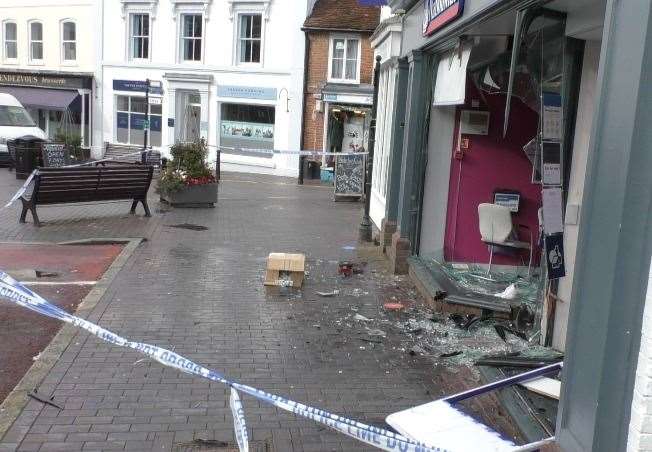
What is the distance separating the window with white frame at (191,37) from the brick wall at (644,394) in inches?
971

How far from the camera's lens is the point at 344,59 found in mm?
23547

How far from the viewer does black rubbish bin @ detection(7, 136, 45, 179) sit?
18016mm

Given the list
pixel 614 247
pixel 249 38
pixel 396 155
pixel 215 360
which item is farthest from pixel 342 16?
pixel 614 247

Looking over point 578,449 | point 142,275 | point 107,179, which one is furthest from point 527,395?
point 107,179

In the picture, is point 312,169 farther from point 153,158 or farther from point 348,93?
point 153,158

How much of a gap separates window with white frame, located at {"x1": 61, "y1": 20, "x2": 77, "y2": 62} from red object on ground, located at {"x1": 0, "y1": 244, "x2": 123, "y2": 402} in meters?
20.7

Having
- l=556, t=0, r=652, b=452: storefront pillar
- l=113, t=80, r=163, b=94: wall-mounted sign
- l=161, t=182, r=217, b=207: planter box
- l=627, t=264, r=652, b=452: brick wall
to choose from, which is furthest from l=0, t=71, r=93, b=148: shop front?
l=627, t=264, r=652, b=452: brick wall

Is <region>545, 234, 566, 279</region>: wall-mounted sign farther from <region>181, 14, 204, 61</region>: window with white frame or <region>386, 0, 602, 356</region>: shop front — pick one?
<region>181, 14, 204, 61</region>: window with white frame

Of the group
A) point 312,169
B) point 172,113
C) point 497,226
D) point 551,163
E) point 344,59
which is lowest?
point 312,169

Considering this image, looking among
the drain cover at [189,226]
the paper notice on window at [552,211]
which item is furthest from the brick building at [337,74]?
the paper notice on window at [552,211]

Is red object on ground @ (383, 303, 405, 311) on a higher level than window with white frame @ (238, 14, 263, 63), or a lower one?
lower

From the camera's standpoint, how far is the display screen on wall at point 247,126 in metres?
25.0

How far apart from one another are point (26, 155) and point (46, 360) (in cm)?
1437

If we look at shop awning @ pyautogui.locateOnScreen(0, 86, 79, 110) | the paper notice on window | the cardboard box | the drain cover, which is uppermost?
shop awning @ pyautogui.locateOnScreen(0, 86, 79, 110)
